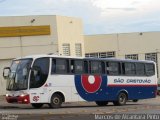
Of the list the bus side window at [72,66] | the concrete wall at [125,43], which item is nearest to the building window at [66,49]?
the concrete wall at [125,43]

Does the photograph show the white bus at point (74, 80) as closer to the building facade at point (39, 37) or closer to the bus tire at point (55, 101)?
the bus tire at point (55, 101)

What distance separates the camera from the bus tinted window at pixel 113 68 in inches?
1253

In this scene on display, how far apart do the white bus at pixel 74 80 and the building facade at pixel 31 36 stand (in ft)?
37.2

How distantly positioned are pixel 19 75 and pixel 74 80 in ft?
11.0

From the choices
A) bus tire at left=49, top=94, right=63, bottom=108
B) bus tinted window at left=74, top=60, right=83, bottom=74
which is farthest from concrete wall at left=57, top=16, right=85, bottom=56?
bus tire at left=49, top=94, right=63, bottom=108

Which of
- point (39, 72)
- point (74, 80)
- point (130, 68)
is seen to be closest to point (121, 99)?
point (130, 68)

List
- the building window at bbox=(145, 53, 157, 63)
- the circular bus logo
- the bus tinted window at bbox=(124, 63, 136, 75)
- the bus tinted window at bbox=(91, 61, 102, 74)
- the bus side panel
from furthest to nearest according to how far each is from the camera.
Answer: the building window at bbox=(145, 53, 157, 63), the bus tinted window at bbox=(124, 63, 136, 75), the bus tinted window at bbox=(91, 61, 102, 74), the circular bus logo, the bus side panel

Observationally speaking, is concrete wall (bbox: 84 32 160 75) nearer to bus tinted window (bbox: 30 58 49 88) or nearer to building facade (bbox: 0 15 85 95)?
building facade (bbox: 0 15 85 95)

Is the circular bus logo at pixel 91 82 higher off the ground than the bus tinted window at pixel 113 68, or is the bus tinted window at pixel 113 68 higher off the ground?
the bus tinted window at pixel 113 68

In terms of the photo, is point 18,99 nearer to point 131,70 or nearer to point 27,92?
point 27,92

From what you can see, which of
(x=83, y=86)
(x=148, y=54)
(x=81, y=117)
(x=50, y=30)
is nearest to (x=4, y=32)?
(x=50, y=30)

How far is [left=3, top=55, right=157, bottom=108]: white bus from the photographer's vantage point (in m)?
27.7

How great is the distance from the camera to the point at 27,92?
27.3 m

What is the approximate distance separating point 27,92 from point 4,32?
→ 16125 mm
